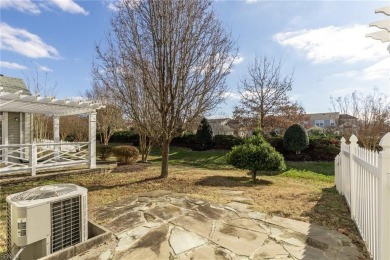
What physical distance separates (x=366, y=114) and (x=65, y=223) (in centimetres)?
1809

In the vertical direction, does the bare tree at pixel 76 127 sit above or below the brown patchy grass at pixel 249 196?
above

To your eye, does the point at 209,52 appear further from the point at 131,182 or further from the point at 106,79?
the point at 131,182

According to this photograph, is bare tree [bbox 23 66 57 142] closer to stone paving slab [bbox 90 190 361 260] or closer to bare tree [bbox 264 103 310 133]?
stone paving slab [bbox 90 190 361 260]

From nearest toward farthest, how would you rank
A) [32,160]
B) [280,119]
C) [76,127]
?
1. [32,160]
2. [280,119]
3. [76,127]

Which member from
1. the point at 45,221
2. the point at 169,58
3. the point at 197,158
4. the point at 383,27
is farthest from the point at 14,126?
the point at 383,27

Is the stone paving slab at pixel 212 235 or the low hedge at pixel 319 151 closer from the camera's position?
the stone paving slab at pixel 212 235

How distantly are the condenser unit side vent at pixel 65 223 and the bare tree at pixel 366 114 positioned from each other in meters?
15.0

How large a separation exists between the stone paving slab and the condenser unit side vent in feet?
1.58

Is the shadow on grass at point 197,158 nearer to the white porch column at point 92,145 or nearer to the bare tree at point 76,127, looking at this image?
the white porch column at point 92,145

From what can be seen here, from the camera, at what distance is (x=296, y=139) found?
1483cm

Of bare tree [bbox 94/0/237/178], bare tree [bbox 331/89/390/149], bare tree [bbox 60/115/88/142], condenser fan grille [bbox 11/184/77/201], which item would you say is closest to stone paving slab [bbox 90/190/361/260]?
condenser fan grille [bbox 11/184/77/201]

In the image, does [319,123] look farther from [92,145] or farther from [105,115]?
[92,145]

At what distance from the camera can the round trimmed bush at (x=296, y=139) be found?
14.8m

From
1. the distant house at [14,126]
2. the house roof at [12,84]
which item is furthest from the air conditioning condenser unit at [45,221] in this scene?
the house roof at [12,84]
